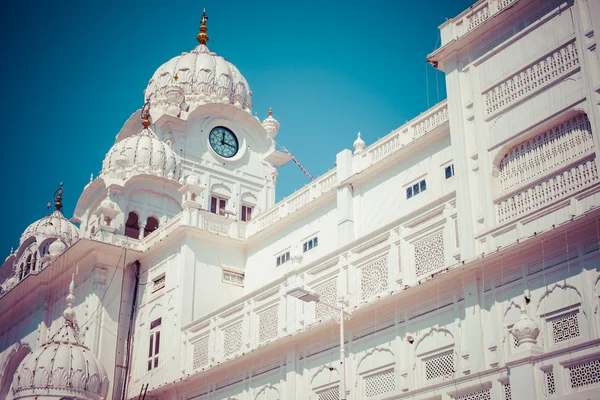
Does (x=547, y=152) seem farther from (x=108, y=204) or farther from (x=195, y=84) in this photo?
(x=195, y=84)

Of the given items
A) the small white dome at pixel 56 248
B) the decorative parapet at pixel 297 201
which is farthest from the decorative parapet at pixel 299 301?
the small white dome at pixel 56 248

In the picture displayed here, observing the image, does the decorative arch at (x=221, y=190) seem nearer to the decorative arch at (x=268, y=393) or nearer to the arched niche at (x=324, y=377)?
the decorative arch at (x=268, y=393)

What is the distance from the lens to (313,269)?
23.1 meters

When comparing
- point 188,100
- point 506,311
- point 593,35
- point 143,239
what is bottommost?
point 506,311

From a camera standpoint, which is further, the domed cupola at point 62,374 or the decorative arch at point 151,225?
the decorative arch at point 151,225

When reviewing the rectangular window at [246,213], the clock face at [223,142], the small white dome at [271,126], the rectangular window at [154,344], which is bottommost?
the rectangular window at [154,344]

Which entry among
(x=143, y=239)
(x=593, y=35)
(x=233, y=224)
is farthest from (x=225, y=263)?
(x=593, y=35)

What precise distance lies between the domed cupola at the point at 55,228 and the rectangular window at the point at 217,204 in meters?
6.86

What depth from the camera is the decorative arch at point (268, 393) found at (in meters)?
23.0

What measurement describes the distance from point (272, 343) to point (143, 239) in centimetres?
1058

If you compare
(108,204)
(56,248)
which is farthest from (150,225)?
(56,248)

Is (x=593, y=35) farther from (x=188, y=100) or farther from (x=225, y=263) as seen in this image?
(x=188, y=100)

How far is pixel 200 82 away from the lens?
127 feet

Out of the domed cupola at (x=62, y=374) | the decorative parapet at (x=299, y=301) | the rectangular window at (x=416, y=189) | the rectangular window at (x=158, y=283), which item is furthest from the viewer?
the rectangular window at (x=158, y=283)
